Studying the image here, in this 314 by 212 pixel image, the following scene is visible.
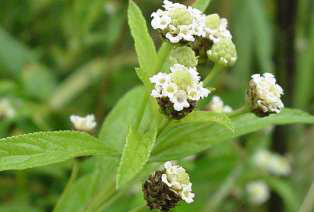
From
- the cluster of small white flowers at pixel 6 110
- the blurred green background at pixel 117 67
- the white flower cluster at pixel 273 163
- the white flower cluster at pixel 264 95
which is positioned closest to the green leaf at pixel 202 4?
the white flower cluster at pixel 264 95

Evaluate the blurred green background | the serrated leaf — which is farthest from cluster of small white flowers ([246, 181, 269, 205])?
the serrated leaf

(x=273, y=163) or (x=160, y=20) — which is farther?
(x=273, y=163)

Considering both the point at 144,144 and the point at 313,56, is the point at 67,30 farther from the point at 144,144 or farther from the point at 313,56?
the point at 144,144

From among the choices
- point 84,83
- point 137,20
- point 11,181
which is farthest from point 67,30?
point 137,20

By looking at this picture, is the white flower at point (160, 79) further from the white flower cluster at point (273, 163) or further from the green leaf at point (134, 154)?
the white flower cluster at point (273, 163)

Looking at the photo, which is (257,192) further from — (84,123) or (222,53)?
(222,53)

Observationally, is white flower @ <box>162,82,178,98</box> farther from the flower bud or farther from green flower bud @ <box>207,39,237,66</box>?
the flower bud

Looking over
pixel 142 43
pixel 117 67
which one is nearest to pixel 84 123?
pixel 142 43

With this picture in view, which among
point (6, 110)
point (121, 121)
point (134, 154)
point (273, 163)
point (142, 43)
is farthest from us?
point (273, 163)
